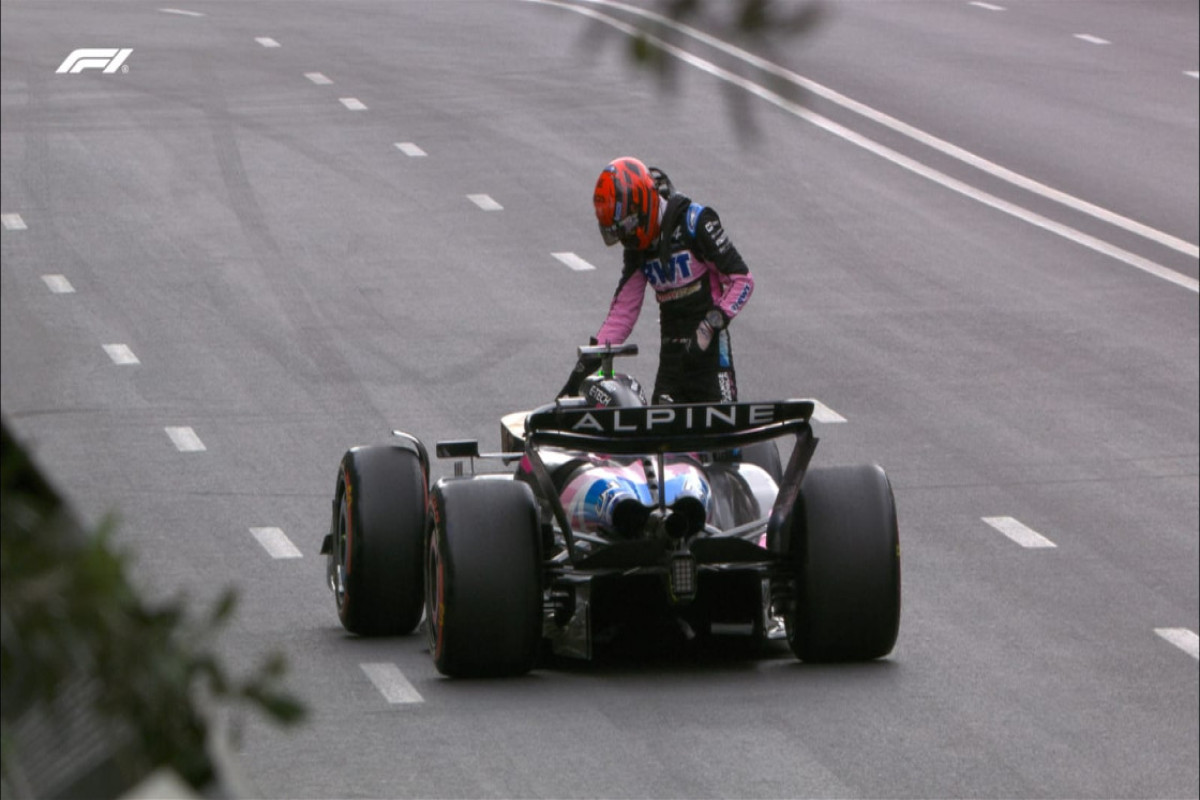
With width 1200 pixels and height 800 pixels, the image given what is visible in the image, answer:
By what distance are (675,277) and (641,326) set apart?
9805 mm

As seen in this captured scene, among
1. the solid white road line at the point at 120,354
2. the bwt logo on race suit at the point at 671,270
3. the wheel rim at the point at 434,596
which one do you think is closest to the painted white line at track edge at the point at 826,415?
the solid white road line at the point at 120,354

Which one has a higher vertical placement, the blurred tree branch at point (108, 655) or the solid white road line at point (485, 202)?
the blurred tree branch at point (108, 655)

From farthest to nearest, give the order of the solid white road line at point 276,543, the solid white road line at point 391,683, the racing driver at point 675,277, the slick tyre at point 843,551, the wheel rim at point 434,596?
the solid white road line at point 276,543 → the racing driver at point 675,277 → the solid white road line at point 391,683 → the slick tyre at point 843,551 → the wheel rim at point 434,596

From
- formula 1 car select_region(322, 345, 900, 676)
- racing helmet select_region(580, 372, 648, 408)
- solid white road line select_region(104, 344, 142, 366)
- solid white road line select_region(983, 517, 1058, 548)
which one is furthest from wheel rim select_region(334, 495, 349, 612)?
solid white road line select_region(104, 344, 142, 366)

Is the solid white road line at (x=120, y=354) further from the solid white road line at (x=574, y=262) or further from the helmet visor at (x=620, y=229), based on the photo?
the helmet visor at (x=620, y=229)

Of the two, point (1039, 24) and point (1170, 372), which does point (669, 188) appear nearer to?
point (1170, 372)

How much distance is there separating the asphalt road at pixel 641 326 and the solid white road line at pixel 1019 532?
17 cm

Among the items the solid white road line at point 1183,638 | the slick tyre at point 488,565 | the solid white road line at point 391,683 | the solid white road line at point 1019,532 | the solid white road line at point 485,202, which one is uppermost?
the slick tyre at point 488,565

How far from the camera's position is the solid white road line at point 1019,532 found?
53.3 feet

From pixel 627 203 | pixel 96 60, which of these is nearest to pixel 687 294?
pixel 627 203

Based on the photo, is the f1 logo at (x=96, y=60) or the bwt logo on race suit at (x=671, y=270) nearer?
the bwt logo on race suit at (x=671, y=270)

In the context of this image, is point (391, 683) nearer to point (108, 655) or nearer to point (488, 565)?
point (488, 565)

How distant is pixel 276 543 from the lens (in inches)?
604

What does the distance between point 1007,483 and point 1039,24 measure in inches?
826
